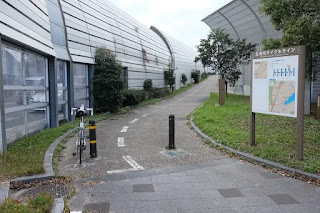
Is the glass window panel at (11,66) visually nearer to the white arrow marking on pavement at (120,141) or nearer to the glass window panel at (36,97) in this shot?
the glass window panel at (36,97)

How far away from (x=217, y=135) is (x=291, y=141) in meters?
2.07

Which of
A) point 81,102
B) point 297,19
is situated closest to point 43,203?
point 297,19

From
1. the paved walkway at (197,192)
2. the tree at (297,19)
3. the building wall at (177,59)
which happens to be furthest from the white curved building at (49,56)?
the building wall at (177,59)

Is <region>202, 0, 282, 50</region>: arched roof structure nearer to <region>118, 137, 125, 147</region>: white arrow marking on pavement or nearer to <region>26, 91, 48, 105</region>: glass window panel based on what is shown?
<region>118, 137, 125, 147</region>: white arrow marking on pavement

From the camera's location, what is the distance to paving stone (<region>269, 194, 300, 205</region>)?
410 cm

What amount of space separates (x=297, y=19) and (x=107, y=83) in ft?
31.2

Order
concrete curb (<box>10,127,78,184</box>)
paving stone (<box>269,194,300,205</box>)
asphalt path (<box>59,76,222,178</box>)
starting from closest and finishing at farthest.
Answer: paving stone (<box>269,194,300,205</box>)
concrete curb (<box>10,127,78,184</box>)
asphalt path (<box>59,76,222,178</box>)

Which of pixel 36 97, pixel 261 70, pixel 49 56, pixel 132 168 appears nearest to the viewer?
pixel 132 168

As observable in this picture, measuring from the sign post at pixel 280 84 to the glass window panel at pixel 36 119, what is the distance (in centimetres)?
678

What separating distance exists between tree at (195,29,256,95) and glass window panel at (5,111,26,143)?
671 inches

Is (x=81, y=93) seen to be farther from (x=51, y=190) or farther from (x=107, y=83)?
(x=51, y=190)

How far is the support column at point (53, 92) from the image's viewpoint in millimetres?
10508

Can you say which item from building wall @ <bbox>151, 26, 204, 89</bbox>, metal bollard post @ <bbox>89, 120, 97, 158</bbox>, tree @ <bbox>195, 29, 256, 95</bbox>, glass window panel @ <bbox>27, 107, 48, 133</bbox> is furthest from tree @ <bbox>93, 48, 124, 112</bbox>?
building wall @ <bbox>151, 26, 204, 89</bbox>

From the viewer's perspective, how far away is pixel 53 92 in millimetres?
10562
